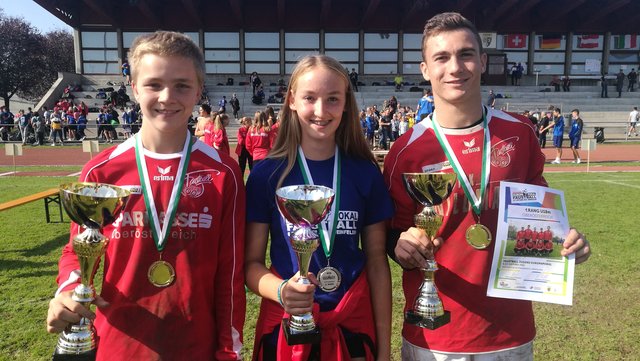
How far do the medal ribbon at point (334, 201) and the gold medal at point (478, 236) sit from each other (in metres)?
0.62

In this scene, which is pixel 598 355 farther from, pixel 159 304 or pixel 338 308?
pixel 159 304

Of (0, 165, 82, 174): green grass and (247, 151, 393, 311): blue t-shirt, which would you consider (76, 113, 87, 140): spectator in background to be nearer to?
(0, 165, 82, 174): green grass

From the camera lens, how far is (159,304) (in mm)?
1952

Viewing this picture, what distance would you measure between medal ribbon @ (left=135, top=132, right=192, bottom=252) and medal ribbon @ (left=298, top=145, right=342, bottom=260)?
508mm

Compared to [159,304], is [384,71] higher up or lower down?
higher up

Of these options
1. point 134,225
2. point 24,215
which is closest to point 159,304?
point 134,225

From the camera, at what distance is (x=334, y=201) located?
2.13m

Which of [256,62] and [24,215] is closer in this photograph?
[24,215]

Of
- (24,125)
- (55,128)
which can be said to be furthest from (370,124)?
(24,125)

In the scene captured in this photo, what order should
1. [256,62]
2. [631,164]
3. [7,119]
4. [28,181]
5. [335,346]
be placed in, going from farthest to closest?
[256,62] < [7,119] < [631,164] < [28,181] < [335,346]

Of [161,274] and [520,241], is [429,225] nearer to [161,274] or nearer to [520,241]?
[520,241]

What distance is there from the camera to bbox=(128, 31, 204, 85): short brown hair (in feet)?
6.43

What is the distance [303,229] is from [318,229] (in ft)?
1.18

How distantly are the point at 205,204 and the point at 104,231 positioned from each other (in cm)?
43
